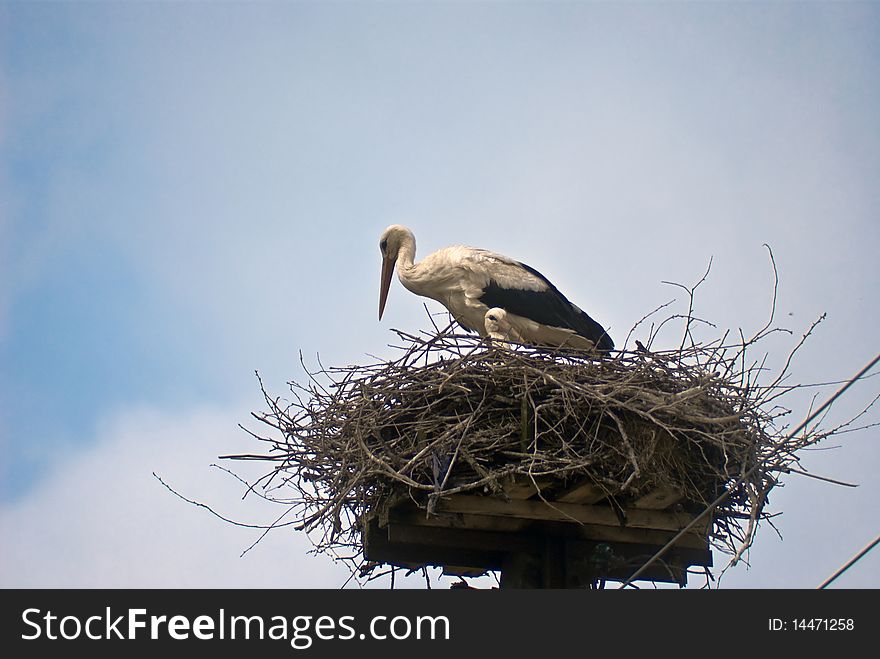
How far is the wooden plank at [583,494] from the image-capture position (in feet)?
17.4

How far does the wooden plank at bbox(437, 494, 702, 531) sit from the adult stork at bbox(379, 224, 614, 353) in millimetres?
A: 1537

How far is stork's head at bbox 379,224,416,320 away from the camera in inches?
298

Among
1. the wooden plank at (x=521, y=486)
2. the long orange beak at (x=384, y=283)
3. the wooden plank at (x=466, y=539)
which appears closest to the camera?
the wooden plank at (x=521, y=486)

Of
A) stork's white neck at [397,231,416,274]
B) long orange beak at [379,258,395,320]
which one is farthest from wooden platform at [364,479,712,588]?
long orange beak at [379,258,395,320]

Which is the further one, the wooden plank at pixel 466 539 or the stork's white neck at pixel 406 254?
the stork's white neck at pixel 406 254

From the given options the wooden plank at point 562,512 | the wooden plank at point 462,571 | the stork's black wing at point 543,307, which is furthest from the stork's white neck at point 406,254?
the wooden plank at point 562,512

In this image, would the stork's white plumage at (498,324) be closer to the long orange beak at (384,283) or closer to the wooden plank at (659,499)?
the long orange beak at (384,283)

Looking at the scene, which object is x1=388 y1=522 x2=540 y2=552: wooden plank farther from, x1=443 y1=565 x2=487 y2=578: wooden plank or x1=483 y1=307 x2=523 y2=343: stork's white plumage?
x1=483 y1=307 x2=523 y2=343: stork's white plumage

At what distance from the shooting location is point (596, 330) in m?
7.04

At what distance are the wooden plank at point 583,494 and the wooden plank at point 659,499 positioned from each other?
0.17m

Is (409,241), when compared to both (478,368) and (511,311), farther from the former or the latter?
(478,368)

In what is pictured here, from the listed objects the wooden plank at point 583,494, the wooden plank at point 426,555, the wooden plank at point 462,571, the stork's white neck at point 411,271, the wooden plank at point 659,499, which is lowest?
the wooden plank at point 462,571

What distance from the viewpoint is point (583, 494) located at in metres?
5.34

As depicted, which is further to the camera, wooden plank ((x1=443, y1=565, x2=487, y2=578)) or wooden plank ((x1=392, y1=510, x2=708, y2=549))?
wooden plank ((x1=443, y1=565, x2=487, y2=578))
